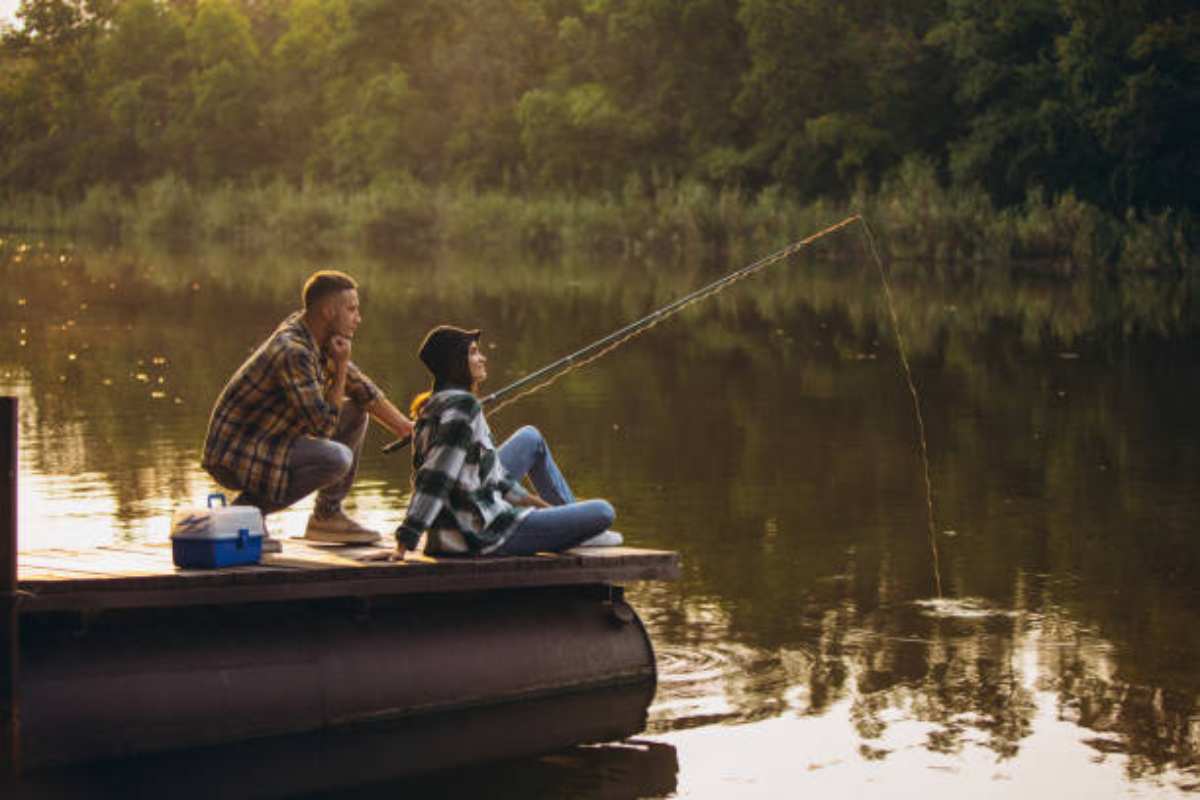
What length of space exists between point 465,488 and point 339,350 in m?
0.82

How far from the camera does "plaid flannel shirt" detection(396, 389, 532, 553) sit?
29.5 ft

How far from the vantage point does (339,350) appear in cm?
941

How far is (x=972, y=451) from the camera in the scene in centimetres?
1762

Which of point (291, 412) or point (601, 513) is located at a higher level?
point (291, 412)

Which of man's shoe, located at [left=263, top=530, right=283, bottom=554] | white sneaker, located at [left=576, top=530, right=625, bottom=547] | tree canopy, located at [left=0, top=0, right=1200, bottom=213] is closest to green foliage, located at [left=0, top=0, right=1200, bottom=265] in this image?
tree canopy, located at [left=0, top=0, right=1200, bottom=213]

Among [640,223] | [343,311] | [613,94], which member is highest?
[613,94]

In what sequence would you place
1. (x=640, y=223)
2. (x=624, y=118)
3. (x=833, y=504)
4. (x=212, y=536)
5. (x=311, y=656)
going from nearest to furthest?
(x=212, y=536), (x=311, y=656), (x=833, y=504), (x=640, y=223), (x=624, y=118)

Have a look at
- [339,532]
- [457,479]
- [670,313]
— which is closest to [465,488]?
[457,479]

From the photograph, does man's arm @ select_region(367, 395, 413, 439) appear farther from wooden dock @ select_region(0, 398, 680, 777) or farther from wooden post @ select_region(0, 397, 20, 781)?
wooden post @ select_region(0, 397, 20, 781)

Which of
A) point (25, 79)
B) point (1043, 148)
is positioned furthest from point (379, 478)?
point (25, 79)

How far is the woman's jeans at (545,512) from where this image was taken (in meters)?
9.29

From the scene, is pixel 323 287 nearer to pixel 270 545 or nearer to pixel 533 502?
pixel 270 545

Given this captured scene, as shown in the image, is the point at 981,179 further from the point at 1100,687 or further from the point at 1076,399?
the point at 1100,687

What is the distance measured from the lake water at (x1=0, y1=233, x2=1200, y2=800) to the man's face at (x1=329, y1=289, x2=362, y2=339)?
202 cm
